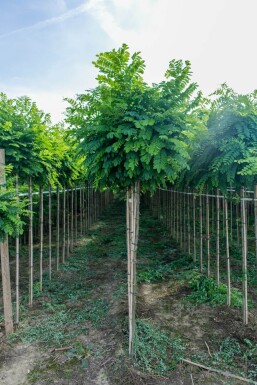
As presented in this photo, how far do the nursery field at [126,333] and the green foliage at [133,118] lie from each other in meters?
2.04

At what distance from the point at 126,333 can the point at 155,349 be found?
440mm

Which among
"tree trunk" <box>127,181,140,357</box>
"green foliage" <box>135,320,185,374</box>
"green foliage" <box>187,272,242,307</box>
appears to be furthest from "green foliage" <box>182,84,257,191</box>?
"green foliage" <box>135,320,185,374</box>

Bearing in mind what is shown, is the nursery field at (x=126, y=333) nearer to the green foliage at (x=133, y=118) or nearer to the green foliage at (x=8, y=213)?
the green foliage at (x=8, y=213)

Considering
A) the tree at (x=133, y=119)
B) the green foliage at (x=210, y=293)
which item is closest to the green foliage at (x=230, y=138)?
the tree at (x=133, y=119)

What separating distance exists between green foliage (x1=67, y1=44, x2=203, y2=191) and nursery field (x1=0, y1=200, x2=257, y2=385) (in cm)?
204

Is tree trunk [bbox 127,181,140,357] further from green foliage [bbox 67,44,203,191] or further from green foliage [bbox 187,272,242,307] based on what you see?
green foliage [bbox 187,272,242,307]

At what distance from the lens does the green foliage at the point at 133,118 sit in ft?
8.55

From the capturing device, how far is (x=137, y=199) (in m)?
3.13

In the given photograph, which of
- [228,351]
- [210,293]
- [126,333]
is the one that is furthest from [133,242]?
[210,293]

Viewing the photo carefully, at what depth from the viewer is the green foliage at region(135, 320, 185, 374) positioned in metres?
2.88

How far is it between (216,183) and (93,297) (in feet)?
9.03

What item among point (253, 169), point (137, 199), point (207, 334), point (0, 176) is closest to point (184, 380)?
point (207, 334)

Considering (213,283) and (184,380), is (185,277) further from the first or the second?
(184,380)

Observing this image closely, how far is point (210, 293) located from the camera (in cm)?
440
